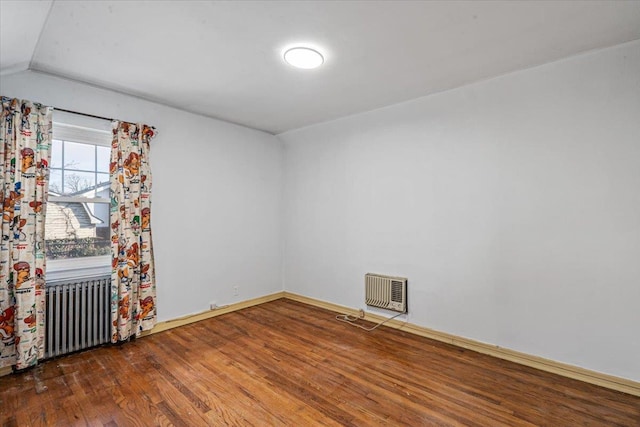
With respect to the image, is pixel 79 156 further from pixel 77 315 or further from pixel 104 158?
pixel 77 315

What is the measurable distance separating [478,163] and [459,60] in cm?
97

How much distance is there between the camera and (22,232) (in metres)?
2.46

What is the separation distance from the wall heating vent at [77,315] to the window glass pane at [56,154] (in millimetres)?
1097

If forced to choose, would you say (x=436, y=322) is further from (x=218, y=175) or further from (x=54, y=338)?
(x=54, y=338)

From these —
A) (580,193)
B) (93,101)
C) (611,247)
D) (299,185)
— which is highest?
(93,101)

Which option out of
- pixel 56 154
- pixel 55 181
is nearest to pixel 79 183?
pixel 55 181

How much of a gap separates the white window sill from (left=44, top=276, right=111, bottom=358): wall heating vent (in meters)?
0.14

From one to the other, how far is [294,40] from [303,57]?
198 millimetres

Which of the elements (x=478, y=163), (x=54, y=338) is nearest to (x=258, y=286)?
(x=54, y=338)

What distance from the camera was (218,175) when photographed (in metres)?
3.93

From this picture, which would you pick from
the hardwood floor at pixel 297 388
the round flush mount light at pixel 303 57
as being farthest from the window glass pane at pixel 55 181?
the round flush mount light at pixel 303 57

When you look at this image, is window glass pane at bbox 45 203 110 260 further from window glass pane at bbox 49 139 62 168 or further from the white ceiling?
the white ceiling

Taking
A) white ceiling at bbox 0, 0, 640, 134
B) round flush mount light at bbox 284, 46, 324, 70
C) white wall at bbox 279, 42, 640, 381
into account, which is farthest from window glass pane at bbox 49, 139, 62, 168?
white wall at bbox 279, 42, 640, 381

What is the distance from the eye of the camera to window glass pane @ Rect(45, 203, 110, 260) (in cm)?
277
